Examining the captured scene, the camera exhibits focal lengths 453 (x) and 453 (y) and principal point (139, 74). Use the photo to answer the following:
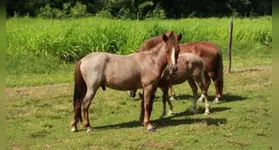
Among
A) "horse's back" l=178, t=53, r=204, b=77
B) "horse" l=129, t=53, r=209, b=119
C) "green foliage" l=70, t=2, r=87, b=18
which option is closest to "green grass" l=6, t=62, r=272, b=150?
"horse" l=129, t=53, r=209, b=119

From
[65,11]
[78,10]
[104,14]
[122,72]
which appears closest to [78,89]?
[122,72]

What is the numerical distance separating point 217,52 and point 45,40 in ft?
26.8

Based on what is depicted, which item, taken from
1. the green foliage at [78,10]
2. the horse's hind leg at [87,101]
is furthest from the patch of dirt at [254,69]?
the green foliage at [78,10]

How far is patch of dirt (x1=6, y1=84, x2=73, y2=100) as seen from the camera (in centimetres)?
1197

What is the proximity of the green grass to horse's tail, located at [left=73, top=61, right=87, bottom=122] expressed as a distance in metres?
0.50

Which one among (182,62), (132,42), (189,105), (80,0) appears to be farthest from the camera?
(80,0)

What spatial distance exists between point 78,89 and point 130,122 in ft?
5.04

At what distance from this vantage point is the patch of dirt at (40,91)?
12.0 metres

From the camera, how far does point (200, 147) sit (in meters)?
7.25

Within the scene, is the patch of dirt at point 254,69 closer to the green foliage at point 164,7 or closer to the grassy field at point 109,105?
the grassy field at point 109,105

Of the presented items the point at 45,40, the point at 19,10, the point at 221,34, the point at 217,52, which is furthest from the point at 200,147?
the point at 19,10

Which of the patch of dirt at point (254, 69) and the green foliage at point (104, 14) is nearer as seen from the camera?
the patch of dirt at point (254, 69)

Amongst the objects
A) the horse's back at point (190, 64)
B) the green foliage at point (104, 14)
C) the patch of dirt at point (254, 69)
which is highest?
A: the horse's back at point (190, 64)

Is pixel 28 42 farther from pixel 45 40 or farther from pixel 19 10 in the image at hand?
pixel 19 10
